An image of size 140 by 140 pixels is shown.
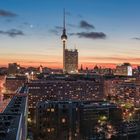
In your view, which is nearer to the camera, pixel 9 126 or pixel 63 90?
pixel 9 126

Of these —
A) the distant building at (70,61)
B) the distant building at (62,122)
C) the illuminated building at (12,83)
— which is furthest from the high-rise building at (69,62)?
the distant building at (62,122)

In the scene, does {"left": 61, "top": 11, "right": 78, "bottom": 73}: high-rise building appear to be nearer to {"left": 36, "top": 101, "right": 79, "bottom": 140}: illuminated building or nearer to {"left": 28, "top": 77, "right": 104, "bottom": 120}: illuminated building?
{"left": 28, "top": 77, "right": 104, "bottom": 120}: illuminated building

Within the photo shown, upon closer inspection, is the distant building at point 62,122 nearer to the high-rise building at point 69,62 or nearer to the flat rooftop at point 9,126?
the flat rooftop at point 9,126

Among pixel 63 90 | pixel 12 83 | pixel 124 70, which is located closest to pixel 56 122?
pixel 63 90

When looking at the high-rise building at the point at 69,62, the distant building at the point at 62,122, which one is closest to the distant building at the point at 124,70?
the high-rise building at the point at 69,62

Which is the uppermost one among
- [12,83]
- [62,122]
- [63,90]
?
[12,83]

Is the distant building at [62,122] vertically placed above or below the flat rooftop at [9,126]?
below

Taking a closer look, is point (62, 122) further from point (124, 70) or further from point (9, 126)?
point (124, 70)

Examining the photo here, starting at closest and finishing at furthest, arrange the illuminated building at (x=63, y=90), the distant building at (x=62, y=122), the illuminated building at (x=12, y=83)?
the distant building at (x=62, y=122) → the illuminated building at (x=63, y=90) → the illuminated building at (x=12, y=83)

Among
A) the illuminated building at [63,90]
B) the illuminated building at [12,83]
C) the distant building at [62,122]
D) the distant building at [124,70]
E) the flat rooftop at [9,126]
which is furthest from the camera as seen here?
the distant building at [124,70]

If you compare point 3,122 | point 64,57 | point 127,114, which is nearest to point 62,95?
point 127,114

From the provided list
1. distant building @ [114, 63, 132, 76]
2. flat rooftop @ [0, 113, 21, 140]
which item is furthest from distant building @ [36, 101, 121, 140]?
distant building @ [114, 63, 132, 76]

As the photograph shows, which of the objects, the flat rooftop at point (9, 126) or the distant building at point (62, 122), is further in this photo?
the distant building at point (62, 122)
